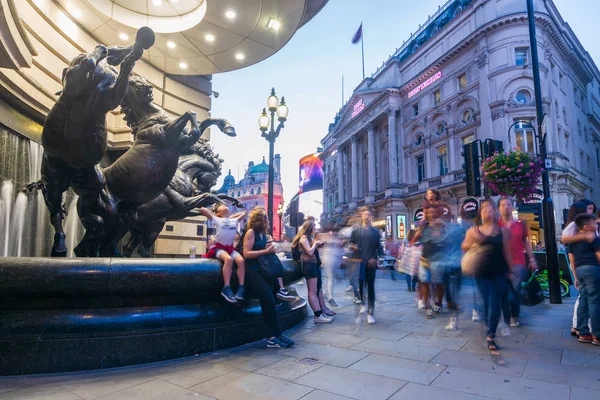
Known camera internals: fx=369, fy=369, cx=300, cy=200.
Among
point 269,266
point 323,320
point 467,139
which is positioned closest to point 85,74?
point 269,266

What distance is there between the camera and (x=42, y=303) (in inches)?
152

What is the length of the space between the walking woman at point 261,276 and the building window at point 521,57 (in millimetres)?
31977

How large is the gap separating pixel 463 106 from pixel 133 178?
3392 cm

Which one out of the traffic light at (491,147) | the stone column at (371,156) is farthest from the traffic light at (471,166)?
the stone column at (371,156)

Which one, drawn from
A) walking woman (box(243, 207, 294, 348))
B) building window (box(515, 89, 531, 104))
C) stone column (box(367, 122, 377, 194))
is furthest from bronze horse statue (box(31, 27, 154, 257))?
stone column (box(367, 122, 377, 194))

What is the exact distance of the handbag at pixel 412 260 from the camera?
670 cm

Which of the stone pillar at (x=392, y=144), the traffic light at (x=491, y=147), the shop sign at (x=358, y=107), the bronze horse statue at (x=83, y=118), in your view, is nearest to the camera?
the bronze horse statue at (x=83, y=118)

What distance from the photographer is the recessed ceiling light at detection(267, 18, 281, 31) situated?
10600 millimetres

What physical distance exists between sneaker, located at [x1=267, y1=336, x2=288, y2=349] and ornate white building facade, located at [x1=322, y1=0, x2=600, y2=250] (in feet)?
89.7

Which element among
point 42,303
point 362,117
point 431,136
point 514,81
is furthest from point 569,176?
point 42,303

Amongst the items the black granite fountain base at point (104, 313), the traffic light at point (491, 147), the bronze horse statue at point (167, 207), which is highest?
the traffic light at point (491, 147)

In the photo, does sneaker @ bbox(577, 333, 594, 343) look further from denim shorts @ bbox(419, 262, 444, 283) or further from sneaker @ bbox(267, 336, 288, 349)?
sneaker @ bbox(267, 336, 288, 349)

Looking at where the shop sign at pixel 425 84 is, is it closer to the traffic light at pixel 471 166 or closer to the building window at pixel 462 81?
the building window at pixel 462 81

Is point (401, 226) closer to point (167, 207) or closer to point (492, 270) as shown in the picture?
point (167, 207)
